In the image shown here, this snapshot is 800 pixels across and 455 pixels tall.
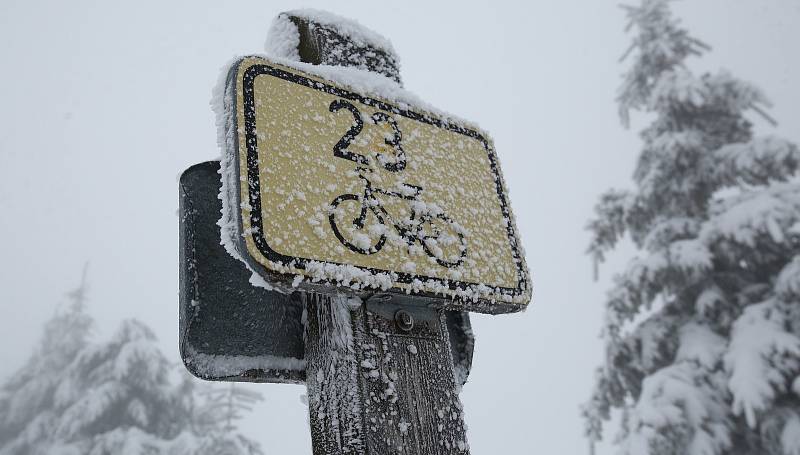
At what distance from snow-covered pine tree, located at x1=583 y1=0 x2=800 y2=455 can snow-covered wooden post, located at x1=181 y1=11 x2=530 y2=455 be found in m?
5.05

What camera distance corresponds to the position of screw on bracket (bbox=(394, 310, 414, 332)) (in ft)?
3.81

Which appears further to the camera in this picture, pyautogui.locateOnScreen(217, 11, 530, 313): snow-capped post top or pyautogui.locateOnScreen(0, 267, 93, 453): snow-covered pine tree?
pyautogui.locateOnScreen(0, 267, 93, 453): snow-covered pine tree

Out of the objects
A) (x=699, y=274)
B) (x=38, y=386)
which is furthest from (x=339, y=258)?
(x=38, y=386)

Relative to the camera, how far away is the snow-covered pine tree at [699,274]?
5.16 metres

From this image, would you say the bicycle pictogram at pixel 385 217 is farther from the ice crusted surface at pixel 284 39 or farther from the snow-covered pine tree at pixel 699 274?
the snow-covered pine tree at pixel 699 274

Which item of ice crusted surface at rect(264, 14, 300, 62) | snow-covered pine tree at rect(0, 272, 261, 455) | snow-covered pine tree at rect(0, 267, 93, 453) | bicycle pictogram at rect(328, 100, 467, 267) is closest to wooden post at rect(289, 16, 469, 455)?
bicycle pictogram at rect(328, 100, 467, 267)

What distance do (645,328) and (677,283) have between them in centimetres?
76

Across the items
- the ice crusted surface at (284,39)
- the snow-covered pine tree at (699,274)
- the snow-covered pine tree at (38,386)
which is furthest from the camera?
the snow-covered pine tree at (38,386)

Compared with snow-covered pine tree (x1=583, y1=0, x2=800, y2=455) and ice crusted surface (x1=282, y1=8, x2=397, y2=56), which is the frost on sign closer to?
ice crusted surface (x1=282, y1=8, x2=397, y2=56)

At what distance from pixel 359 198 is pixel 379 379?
0.42m

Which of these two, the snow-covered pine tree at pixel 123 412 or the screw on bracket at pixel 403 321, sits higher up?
the snow-covered pine tree at pixel 123 412

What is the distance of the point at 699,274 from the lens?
6.20m

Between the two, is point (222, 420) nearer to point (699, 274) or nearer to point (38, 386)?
point (38, 386)

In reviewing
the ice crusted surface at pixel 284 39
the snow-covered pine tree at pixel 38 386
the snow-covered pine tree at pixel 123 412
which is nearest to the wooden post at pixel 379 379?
the ice crusted surface at pixel 284 39
